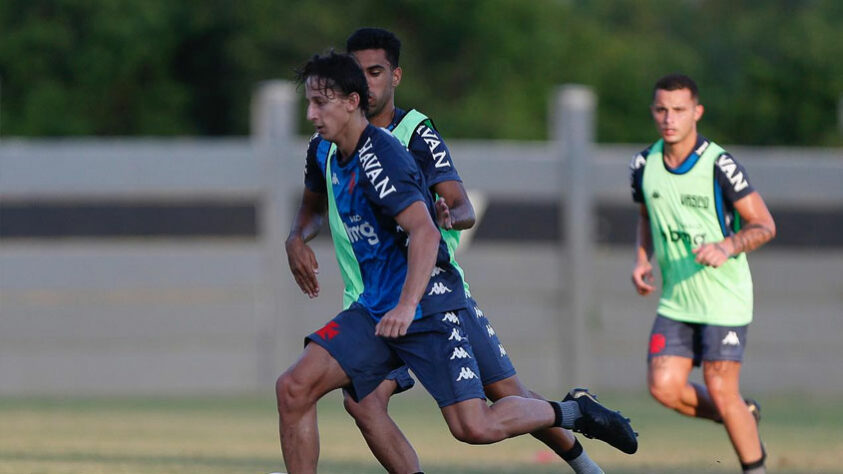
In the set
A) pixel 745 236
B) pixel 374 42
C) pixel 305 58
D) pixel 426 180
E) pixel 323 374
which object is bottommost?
pixel 323 374

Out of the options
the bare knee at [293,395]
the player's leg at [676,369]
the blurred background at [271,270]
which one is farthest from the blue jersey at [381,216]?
the blurred background at [271,270]

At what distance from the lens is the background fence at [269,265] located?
699 inches

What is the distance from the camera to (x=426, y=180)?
264 inches

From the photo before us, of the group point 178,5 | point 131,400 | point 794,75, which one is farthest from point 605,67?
point 131,400

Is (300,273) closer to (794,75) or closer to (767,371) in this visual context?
(767,371)

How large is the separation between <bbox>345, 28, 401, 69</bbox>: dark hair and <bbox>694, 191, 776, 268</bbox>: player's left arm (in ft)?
6.52

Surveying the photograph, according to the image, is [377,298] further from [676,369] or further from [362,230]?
[676,369]

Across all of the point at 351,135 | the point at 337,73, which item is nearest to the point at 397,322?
the point at 351,135

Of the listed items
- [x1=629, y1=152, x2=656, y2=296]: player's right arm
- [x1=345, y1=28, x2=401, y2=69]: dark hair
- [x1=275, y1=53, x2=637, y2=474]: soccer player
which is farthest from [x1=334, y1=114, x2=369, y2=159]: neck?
[x1=629, y1=152, x2=656, y2=296]: player's right arm

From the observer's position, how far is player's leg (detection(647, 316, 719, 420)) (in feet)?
27.5

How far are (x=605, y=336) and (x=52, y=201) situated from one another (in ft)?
21.5

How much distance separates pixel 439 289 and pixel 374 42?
1176 mm

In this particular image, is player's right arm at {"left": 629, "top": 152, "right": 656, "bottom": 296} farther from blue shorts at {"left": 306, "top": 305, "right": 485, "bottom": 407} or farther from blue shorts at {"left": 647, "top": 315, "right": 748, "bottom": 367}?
blue shorts at {"left": 306, "top": 305, "right": 485, "bottom": 407}

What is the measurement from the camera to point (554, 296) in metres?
18.4
